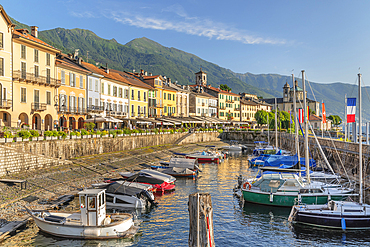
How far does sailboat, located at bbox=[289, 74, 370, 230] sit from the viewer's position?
59.0 ft

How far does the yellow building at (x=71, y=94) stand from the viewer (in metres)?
45.4

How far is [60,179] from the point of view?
2723cm

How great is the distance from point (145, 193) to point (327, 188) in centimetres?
1498

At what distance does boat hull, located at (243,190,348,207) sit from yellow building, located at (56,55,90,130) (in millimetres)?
33638

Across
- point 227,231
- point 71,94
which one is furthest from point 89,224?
point 71,94

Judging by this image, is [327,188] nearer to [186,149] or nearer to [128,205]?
[128,205]

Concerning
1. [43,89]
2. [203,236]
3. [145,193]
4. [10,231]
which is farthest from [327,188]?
[43,89]

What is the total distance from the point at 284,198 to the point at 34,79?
35.2 metres

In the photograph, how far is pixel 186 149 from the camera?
63.0 metres

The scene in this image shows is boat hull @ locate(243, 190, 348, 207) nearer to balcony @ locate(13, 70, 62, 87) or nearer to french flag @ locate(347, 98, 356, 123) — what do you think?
french flag @ locate(347, 98, 356, 123)

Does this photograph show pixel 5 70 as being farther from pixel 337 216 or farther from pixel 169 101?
pixel 169 101

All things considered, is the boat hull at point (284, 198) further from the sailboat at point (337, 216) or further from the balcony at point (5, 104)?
the balcony at point (5, 104)

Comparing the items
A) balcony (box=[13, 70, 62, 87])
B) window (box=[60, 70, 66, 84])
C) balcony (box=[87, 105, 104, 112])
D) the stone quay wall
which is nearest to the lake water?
the stone quay wall

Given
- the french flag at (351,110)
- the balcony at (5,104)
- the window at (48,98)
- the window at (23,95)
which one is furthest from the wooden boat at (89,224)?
the window at (48,98)
